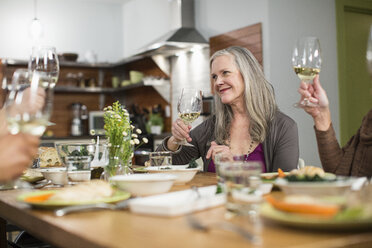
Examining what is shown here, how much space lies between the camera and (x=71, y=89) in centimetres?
691

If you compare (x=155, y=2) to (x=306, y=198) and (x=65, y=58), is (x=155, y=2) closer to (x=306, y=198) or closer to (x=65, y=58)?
(x=65, y=58)

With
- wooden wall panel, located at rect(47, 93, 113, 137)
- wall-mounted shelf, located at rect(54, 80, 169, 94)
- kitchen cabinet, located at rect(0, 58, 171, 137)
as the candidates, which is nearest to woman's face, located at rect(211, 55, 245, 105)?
wall-mounted shelf, located at rect(54, 80, 169, 94)

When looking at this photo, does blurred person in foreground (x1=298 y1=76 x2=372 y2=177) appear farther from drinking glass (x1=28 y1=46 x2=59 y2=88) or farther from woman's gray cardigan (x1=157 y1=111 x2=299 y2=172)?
drinking glass (x1=28 y1=46 x2=59 y2=88)

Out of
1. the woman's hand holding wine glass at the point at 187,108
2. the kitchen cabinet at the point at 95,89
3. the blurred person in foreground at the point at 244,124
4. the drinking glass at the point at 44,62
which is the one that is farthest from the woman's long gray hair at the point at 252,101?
the kitchen cabinet at the point at 95,89

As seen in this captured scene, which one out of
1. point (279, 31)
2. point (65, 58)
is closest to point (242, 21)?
point (279, 31)

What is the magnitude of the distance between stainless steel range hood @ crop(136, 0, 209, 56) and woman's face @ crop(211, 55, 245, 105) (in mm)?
2811

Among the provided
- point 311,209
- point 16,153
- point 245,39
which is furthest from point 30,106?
point 245,39

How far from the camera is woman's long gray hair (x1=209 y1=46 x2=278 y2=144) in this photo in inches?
96.9

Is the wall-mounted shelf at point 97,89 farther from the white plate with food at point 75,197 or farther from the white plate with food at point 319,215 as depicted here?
the white plate with food at point 319,215

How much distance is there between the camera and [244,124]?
8.48ft

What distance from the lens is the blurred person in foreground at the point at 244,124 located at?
2402 mm

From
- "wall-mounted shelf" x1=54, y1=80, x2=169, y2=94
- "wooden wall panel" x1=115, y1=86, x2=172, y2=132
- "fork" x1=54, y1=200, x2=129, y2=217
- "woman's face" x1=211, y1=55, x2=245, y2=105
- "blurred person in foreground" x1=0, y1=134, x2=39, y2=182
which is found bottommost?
"fork" x1=54, y1=200, x2=129, y2=217

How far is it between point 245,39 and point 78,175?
342cm

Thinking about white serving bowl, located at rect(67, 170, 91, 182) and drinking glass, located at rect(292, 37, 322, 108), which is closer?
white serving bowl, located at rect(67, 170, 91, 182)
